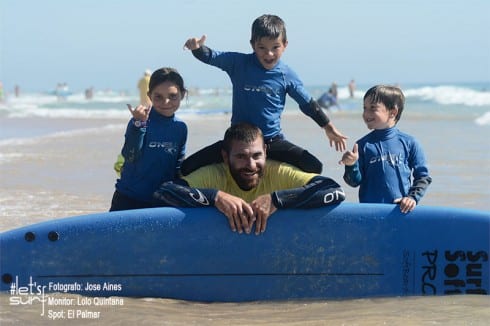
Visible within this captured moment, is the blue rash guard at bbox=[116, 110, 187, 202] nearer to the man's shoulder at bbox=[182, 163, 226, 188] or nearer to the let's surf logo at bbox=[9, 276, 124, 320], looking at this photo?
the man's shoulder at bbox=[182, 163, 226, 188]

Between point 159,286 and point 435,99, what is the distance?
124 feet

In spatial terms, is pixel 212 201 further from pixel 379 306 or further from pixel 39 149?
pixel 39 149

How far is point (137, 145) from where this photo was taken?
453 cm

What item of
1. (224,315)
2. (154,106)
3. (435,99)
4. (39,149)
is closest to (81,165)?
(39,149)

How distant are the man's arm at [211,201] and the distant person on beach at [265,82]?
0.35 m

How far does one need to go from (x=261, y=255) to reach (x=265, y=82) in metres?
1.14

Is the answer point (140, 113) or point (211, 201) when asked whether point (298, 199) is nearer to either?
point (211, 201)

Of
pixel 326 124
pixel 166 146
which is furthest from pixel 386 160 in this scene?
pixel 166 146

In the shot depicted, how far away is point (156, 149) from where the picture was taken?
4.61 meters

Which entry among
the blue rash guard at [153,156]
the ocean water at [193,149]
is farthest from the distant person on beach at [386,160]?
the blue rash guard at [153,156]

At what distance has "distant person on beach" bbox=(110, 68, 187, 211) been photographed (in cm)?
461

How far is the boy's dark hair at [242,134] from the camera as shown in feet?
14.2

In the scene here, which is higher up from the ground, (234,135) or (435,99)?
(435,99)

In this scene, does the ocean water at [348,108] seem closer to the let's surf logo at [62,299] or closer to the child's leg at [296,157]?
the let's surf logo at [62,299]
